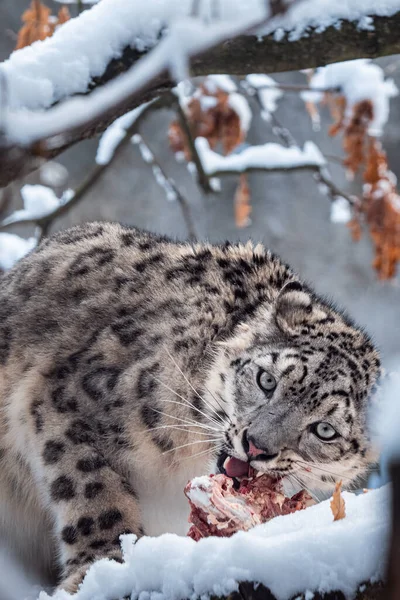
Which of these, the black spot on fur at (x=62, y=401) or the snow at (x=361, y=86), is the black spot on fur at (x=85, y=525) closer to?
the black spot on fur at (x=62, y=401)

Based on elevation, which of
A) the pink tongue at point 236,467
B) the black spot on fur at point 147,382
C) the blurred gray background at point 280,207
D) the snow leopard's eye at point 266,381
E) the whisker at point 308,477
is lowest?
the blurred gray background at point 280,207

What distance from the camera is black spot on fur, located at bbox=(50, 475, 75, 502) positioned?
3.28 metres

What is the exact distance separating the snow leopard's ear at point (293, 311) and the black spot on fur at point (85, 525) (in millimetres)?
1034

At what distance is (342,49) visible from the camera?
358 cm

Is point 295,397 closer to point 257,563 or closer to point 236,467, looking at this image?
point 236,467

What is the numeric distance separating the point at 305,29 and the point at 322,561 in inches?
92.1

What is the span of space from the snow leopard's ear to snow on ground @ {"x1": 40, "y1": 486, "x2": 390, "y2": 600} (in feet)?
4.25

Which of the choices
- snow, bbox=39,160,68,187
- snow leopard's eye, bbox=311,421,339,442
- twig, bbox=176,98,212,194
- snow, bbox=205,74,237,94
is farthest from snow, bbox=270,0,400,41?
snow, bbox=39,160,68,187

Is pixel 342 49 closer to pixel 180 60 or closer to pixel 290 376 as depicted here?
pixel 290 376

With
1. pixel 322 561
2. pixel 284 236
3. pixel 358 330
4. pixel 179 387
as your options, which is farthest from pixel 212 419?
pixel 284 236

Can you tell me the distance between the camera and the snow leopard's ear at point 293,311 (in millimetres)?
3490

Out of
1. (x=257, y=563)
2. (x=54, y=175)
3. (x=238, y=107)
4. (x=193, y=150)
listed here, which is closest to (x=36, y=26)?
(x=193, y=150)

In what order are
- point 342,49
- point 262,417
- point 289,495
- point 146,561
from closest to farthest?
point 146,561 → point 262,417 → point 289,495 → point 342,49

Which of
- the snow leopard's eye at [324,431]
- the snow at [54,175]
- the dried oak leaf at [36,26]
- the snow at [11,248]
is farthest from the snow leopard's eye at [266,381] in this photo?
the snow at [54,175]
